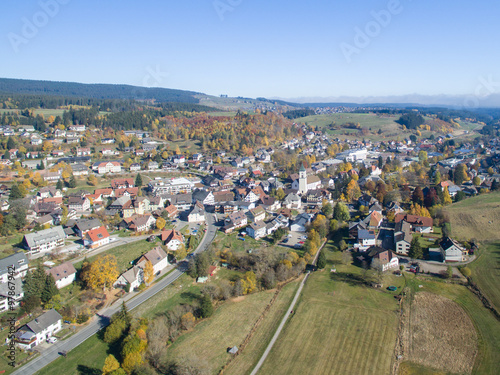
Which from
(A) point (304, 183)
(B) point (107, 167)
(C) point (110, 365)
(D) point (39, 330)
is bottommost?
(C) point (110, 365)

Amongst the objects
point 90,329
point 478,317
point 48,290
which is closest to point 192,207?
point 48,290

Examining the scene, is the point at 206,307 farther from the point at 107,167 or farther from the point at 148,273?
the point at 107,167

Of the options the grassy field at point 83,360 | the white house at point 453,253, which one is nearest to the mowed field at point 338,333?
the white house at point 453,253

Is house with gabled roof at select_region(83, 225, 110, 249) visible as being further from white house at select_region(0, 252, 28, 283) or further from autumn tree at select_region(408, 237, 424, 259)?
autumn tree at select_region(408, 237, 424, 259)

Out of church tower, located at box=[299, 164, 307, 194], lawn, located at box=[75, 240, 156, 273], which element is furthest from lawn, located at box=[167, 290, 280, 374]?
church tower, located at box=[299, 164, 307, 194]

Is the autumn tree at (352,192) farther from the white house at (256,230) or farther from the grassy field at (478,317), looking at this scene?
the grassy field at (478,317)

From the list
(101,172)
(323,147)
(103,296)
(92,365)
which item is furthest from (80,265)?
(323,147)
